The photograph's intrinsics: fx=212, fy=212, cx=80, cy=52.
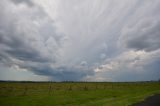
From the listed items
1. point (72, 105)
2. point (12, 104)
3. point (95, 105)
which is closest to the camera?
point (95, 105)

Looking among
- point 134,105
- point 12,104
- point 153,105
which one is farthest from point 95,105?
point 12,104

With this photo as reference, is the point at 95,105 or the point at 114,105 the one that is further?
the point at 95,105

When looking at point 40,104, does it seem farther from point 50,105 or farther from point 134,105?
point 134,105

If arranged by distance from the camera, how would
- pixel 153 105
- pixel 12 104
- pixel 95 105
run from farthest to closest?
pixel 12 104, pixel 95 105, pixel 153 105

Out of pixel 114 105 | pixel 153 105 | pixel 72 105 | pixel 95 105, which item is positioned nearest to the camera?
pixel 153 105

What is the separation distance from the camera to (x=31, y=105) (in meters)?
33.1

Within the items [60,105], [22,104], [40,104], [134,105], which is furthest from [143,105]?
[22,104]

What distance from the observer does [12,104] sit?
34312mm

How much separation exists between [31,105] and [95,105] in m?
10.3

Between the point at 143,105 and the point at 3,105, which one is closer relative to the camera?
the point at 143,105

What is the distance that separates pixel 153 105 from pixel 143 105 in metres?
1.22

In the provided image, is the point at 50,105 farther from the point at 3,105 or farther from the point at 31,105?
the point at 3,105

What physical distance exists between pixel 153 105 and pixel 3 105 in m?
22.7

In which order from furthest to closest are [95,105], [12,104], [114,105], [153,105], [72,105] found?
[12,104], [72,105], [95,105], [114,105], [153,105]
